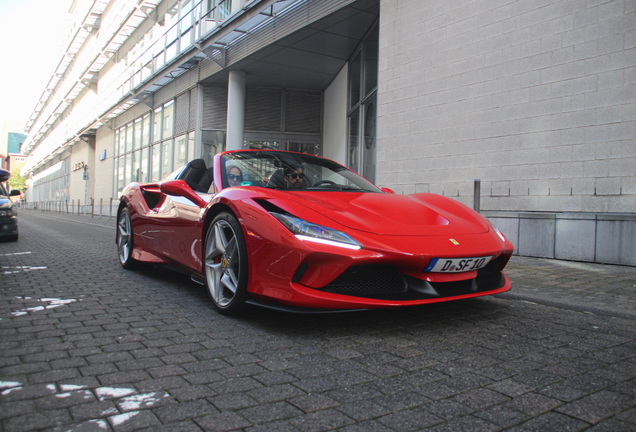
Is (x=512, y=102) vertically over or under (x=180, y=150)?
under

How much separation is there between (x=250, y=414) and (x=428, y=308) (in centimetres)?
199

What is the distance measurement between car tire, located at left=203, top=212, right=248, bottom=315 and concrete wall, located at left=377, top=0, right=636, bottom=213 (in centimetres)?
511

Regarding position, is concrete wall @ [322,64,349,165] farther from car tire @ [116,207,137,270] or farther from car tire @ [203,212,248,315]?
car tire @ [203,212,248,315]

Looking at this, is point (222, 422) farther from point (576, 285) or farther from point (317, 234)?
point (576, 285)

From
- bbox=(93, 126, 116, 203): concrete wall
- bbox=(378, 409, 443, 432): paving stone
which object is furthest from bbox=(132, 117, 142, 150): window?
bbox=(378, 409, 443, 432): paving stone

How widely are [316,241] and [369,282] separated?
1.26 feet

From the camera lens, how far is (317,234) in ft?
8.93

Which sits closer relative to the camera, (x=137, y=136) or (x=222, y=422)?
(x=222, y=422)

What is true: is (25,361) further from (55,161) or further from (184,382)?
(55,161)

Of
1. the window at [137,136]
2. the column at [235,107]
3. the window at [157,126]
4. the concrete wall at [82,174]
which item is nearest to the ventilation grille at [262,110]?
the column at [235,107]

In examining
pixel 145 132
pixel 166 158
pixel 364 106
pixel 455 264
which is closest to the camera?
pixel 455 264

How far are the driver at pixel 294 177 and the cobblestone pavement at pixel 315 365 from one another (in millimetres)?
1051

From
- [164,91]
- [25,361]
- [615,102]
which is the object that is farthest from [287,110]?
[25,361]

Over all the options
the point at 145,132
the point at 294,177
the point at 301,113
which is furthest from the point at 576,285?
the point at 145,132
